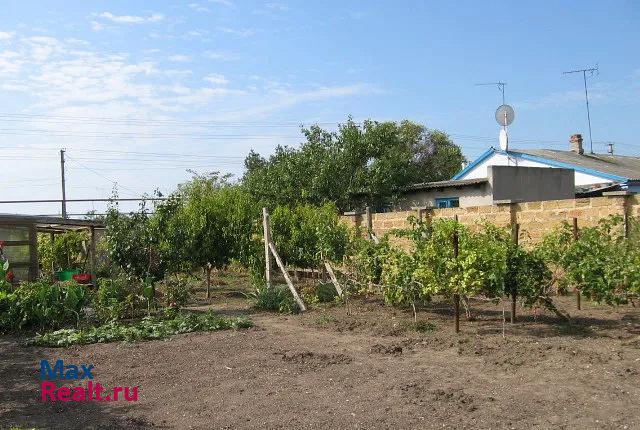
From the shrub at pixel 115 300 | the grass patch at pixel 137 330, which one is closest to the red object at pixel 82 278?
the shrub at pixel 115 300

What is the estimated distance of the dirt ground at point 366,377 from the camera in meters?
5.97

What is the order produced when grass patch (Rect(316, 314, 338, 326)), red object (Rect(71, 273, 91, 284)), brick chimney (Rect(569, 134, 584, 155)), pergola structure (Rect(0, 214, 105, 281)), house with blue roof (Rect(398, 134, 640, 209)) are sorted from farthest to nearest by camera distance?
brick chimney (Rect(569, 134, 584, 155)) < house with blue roof (Rect(398, 134, 640, 209)) < red object (Rect(71, 273, 91, 284)) < pergola structure (Rect(0, 214, 105, 281)) < grass patch (Rect(316, 314, 338, 326))

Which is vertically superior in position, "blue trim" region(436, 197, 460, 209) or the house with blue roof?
the house with blue roof

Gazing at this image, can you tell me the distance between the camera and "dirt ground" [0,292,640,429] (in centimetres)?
597

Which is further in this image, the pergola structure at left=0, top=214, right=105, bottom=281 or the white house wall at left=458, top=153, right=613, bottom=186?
the white house wall at left=458, top=153, right=613, bottom=186

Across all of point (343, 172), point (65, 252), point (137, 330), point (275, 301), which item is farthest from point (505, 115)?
point (137, 330)

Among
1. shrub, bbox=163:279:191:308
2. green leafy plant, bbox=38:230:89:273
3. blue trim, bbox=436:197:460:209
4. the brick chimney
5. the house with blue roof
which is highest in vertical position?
the brick chimney

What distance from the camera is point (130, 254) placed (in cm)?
1428

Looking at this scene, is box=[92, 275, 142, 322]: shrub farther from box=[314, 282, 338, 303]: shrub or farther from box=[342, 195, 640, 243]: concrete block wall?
box=[342, 195, 640, 243]: concrete block wall

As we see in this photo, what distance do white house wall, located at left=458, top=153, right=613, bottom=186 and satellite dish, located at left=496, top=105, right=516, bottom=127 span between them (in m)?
3.93

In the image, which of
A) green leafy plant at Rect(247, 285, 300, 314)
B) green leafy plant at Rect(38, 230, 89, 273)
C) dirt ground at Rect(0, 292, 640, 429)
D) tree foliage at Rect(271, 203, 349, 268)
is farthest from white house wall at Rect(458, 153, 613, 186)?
green leafy plant at Rect(38, 230, 89, 273)

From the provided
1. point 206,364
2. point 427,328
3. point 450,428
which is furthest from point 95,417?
point 427,328

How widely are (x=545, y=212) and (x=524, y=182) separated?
7.91m

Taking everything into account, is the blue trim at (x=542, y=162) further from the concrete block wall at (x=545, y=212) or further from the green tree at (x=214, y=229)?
the green tree at (x=214, y=229)
